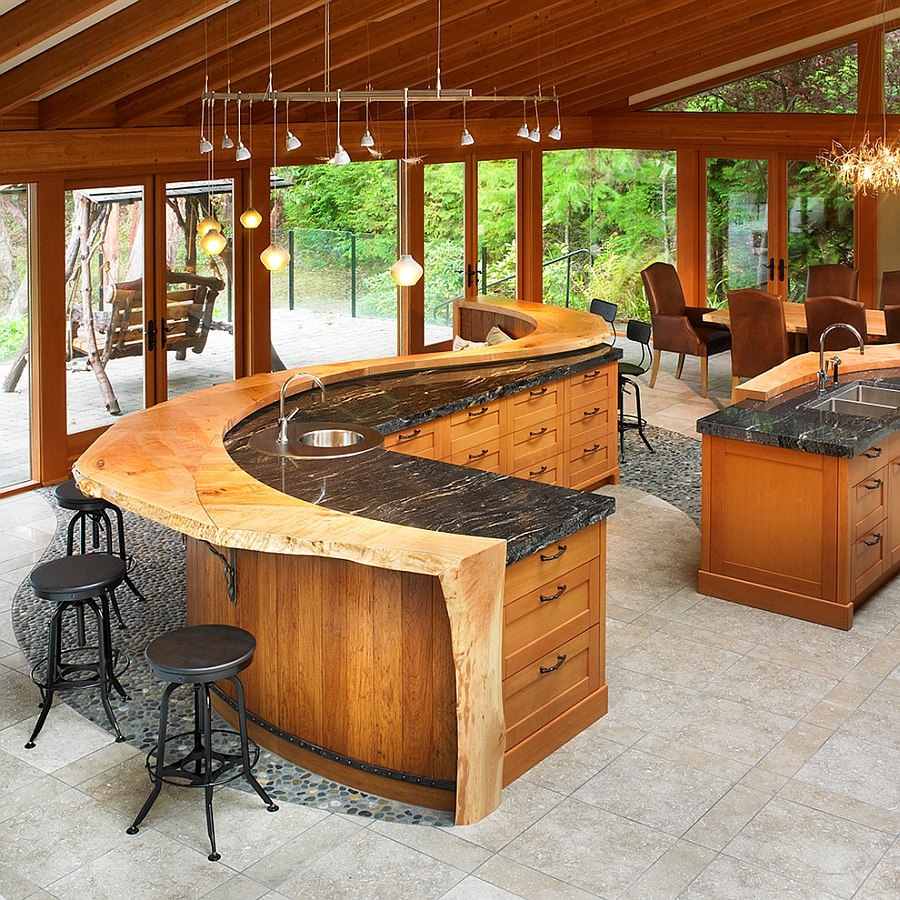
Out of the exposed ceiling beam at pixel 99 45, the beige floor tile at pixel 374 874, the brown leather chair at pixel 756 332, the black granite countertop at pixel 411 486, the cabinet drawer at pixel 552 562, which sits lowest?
the beige floor tile at pixel 374 874

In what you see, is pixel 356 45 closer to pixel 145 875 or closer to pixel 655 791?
pixel 655 791

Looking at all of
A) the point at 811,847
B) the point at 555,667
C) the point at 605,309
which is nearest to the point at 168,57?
the point at 605,309

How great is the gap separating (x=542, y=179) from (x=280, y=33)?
20.9 feet

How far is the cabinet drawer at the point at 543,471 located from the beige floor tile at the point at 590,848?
11.1ft

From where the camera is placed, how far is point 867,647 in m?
6.00

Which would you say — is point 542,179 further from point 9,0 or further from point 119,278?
point 9,0

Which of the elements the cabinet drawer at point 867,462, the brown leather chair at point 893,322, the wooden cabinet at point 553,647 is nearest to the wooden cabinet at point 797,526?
the cabinet drawer at point 867,462

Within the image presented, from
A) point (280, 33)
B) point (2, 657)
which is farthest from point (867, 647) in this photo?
point (280, 33)

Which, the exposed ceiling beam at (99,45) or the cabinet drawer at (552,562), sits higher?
the exposed ceiling beam at (99,45)

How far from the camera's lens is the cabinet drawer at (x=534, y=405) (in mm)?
7508

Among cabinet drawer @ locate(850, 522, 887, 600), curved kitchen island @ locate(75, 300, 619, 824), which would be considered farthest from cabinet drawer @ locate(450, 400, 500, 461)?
cabinet drawer @ locate(850, 522, 887, 600)

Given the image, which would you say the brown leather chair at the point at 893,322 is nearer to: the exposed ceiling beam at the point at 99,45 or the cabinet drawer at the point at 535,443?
the cabinet drawer at the point at 535,443

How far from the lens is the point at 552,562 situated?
4.80 meters

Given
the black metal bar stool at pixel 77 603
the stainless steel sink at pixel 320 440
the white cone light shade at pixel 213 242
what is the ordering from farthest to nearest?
the white cone light shade at pixel 213 242, the stainless steel sink at pixel 320 440, the black metal bar stool at pixel 77 603
